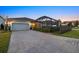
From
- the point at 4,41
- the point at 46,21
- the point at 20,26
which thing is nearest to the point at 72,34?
the point at 46,21

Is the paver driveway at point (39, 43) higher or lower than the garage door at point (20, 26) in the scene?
lower

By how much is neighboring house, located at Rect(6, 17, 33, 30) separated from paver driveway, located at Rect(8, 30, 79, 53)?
97 mm

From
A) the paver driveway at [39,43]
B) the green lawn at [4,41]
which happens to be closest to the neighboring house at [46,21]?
the paver driveway at [39,43]

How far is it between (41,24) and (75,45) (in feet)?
2.27

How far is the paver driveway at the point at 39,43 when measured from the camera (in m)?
3.60

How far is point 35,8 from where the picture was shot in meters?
3.65

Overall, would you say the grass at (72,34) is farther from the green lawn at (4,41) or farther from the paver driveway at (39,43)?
the green lawn at (4,41)

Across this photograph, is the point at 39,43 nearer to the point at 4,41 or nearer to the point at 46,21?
the point at 46,21

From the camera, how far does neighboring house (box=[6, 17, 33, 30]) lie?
3.71 metres

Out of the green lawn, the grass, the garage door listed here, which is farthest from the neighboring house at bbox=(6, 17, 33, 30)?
the grass

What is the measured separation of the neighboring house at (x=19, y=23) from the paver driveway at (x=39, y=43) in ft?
0.32
